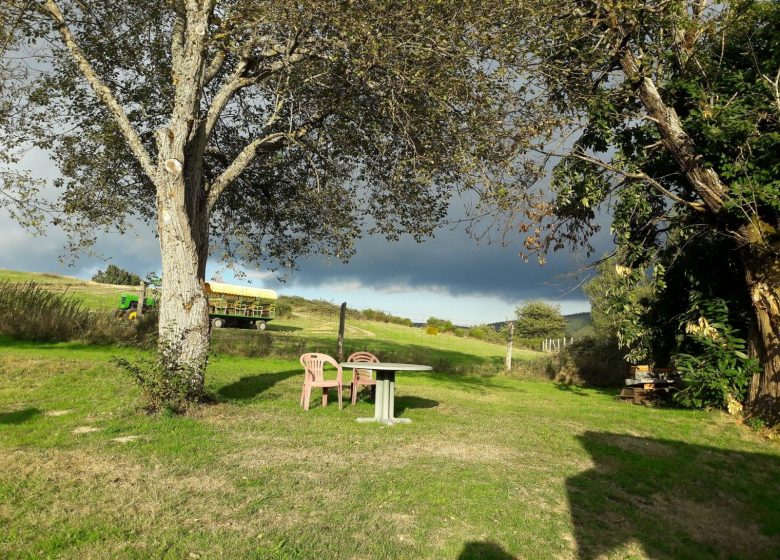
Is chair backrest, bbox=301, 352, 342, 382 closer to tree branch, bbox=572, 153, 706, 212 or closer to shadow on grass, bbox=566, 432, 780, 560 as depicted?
shadow on grass, bbox=566, 432, 780, 560

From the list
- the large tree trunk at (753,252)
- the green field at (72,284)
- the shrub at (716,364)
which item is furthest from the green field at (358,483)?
the green field at (72,284)

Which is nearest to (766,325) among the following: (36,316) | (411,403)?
(411,403)

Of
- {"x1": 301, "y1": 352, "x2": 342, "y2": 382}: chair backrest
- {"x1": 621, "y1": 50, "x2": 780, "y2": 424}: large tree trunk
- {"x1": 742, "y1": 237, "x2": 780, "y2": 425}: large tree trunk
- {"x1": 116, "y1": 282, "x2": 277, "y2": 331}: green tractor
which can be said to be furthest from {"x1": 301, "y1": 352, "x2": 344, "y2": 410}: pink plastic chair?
{"x1": 116, "y1": 282, "x2": 277, "y2": 331}: green tractor

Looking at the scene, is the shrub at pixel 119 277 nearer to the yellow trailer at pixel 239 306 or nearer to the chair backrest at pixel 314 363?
the yellow trailer at pixel 239 306

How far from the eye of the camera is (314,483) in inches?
217

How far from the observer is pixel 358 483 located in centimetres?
561

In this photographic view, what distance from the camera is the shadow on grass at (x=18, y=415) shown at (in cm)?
781

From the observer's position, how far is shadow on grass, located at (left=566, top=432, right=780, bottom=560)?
15.9 ft

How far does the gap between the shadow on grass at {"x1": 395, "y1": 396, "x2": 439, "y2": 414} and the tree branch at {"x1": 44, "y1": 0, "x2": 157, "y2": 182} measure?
22.6 ft

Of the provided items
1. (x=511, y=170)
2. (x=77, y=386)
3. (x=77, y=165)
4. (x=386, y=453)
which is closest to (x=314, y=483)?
(x=386, y=453)

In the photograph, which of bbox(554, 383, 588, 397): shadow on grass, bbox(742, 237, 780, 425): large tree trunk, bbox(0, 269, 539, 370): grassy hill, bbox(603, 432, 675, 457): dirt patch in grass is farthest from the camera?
bbox(0, 269, 539, 370): grassy hill

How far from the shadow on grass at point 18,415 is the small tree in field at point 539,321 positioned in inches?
2649

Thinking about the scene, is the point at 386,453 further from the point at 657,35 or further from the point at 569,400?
the point at 657,35

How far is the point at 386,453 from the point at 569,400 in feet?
35.2
